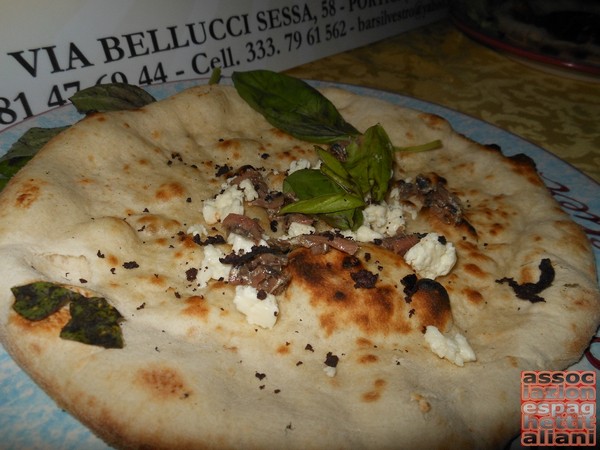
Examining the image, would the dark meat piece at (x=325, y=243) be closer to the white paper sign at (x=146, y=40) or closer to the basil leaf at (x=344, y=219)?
the basil leaf at (x=344, y=219)

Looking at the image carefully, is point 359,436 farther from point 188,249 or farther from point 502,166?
point 502,166

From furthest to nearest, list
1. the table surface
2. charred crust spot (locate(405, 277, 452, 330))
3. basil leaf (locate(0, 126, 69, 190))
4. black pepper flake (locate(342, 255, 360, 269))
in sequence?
the table surface → basil leaf (locate(0, 126, 69, 190)) → black pepper flake (locate(342, 255, 360, 269)) → charred crust spot (locate(405, 277, 452, 330))

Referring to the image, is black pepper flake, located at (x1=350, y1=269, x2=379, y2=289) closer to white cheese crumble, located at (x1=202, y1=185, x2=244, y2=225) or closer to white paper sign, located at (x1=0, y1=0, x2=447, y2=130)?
white cheese crumble, located at (x1=202, y1=185, x2=244, y2=225)

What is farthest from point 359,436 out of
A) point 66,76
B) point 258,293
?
point 66,76

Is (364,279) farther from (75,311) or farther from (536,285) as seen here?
(75,311)

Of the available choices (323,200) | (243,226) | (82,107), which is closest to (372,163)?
(323,200)

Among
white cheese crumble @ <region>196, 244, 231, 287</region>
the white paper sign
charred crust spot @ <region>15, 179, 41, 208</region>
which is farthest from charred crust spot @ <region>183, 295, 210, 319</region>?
the white paper sign

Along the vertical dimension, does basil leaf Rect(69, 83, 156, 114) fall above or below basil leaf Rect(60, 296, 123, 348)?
above
